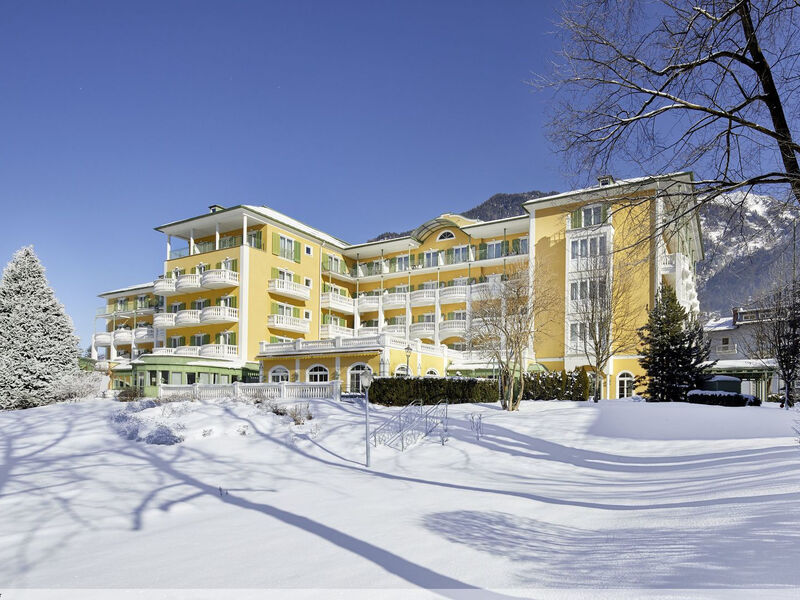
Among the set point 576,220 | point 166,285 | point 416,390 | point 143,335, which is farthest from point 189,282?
point 576,220

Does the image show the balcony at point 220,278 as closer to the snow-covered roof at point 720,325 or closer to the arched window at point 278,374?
the arched window at point 278,374

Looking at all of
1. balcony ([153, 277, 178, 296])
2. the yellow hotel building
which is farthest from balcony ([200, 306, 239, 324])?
balcony ([153, 277, 178, 296])

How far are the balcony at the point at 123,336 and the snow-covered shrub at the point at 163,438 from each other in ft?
123

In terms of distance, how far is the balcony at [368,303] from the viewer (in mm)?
47750

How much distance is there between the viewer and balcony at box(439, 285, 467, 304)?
142ft

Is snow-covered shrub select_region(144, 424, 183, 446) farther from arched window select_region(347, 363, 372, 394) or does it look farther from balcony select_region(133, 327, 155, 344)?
balcony select_region(133, 327, 155, 344)

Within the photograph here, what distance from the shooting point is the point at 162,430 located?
56.1 feet

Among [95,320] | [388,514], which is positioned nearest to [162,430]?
[388,514]

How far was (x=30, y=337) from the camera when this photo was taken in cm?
2806

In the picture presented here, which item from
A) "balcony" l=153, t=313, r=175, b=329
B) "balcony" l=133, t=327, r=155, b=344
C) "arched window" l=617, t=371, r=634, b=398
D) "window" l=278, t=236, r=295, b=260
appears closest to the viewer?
"arched window" l=617, t=371, r=634, b=398

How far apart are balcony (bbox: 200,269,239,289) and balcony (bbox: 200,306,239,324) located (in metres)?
1.77

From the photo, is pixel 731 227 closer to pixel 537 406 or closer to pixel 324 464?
pixel 324 464

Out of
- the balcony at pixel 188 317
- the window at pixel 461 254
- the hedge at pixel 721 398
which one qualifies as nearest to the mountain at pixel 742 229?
the hedge at pixel 721 398

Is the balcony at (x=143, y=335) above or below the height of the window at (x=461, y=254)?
below
